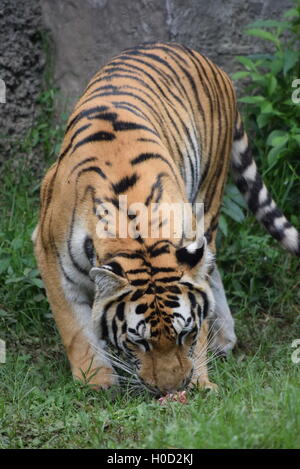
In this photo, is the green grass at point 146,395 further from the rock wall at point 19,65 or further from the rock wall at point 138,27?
the rock wall at point 138,27

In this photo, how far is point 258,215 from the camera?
567 cm

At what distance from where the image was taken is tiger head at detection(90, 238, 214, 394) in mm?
3947

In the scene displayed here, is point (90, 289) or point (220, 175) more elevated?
point (220, 175)

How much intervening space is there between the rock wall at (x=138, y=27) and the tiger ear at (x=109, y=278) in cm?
324

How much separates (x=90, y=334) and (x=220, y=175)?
4.78ft

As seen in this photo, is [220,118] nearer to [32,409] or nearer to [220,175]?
[220,175]

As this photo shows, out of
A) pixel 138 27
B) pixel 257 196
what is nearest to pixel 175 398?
pixel 257 196

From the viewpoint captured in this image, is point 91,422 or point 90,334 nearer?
point 91,422

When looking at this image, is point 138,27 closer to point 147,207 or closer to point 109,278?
point 147,207

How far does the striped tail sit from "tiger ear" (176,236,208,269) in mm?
1613

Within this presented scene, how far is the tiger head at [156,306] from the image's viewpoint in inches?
155

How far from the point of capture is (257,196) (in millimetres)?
5672

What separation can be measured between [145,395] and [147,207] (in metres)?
0.89
